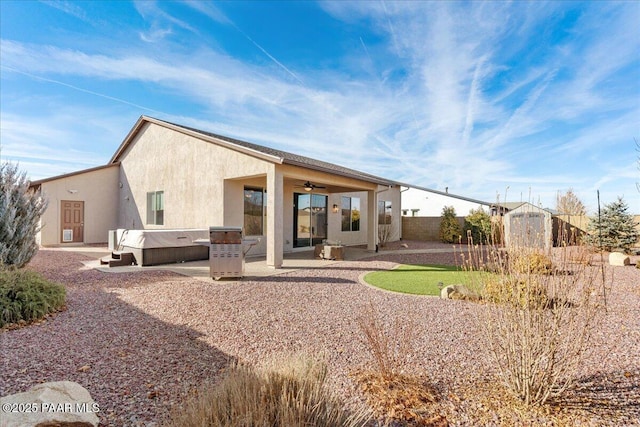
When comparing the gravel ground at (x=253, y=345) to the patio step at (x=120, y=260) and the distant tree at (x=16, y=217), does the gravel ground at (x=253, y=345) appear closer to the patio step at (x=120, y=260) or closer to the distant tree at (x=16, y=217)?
the distant tree at (x=16, y=217)

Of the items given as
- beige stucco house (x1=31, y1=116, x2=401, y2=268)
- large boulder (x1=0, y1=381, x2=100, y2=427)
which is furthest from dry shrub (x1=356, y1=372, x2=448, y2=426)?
beige stucco house (x1=31, y1=116, x2=401, y2=268)

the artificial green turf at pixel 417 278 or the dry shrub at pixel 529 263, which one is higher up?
the dry shrub at pixel 529 263

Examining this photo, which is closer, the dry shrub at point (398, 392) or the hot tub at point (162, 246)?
the dry shrub at point (398, 392)

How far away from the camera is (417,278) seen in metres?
8.60

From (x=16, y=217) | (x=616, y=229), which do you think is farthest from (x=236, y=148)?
(x=616, y=229)

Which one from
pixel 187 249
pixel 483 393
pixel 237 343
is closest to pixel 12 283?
pixel 237 343

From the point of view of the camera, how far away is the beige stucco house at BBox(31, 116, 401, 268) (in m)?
10.6

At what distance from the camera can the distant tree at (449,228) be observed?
66.2 ft


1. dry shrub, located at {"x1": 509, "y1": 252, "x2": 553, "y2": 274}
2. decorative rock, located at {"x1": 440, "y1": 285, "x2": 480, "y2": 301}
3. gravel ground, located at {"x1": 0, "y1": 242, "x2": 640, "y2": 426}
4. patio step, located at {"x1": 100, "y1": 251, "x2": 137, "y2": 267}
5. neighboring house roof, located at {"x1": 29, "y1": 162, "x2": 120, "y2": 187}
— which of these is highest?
neighboring house roof, located at {"x1": 29, "y1": 162, "x2": 120, "y2": 187}

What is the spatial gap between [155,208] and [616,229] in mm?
23496

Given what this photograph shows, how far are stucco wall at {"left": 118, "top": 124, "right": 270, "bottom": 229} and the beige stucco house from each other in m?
0.04

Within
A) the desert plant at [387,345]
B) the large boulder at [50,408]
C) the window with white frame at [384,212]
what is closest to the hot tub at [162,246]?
the desert plant at [387,345]

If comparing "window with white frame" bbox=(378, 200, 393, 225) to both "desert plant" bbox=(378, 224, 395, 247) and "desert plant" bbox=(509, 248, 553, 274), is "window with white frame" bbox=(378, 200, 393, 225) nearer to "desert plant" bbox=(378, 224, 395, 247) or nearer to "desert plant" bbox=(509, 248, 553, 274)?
"desert plant" bbox=(378, 224, 395, 247)

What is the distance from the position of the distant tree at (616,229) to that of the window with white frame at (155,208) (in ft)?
69.4
